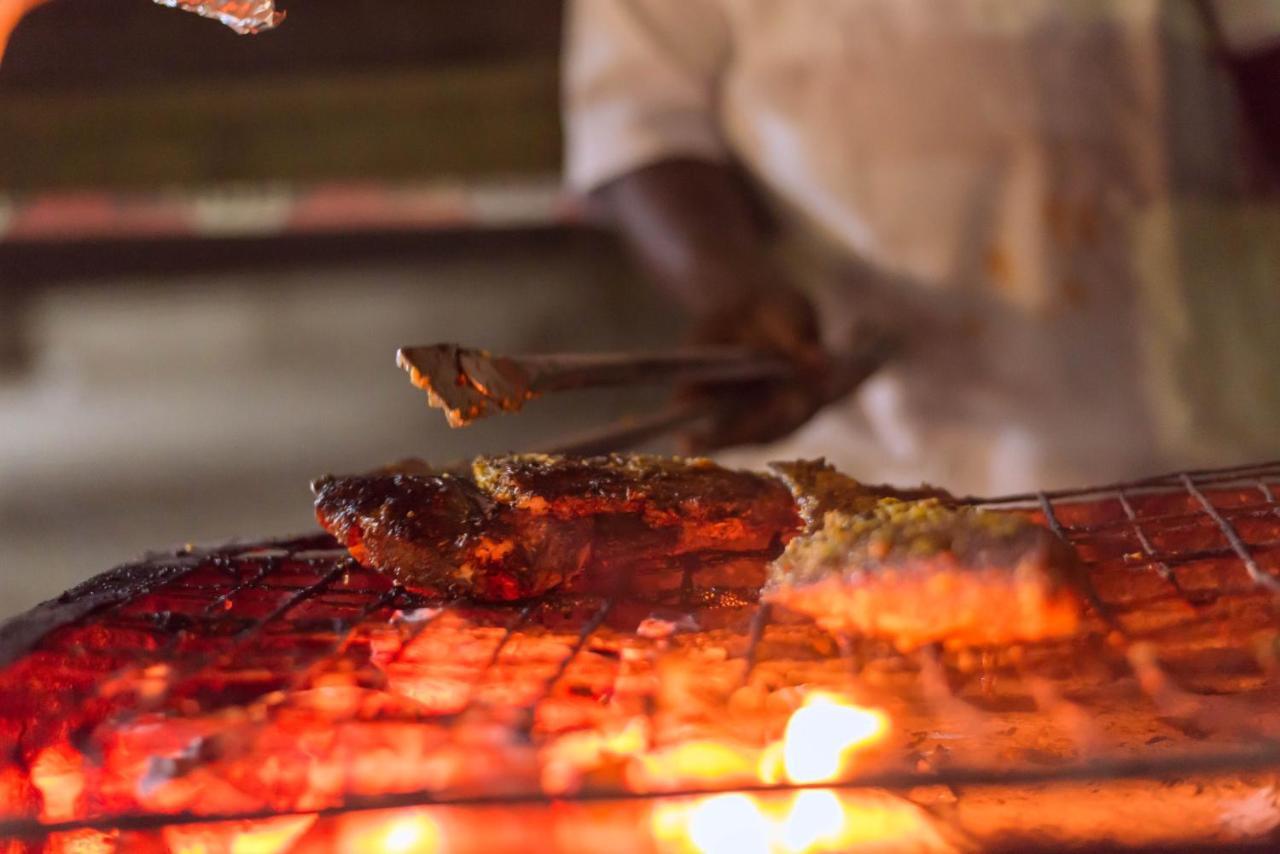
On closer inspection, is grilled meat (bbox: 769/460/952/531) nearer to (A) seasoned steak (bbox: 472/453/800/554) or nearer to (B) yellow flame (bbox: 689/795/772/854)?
(A) seasoned steak (bbox: 472/453/800/554)

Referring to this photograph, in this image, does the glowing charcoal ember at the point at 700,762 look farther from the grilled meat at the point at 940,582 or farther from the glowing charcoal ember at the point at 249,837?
the glowing charcoal ember at the point at 249,837

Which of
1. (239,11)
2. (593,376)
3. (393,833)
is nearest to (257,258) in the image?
A: (593,376)

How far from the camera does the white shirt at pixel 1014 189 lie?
3.29 meters

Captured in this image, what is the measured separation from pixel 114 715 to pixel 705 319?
2175mm

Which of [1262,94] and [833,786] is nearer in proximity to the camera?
[833,786]

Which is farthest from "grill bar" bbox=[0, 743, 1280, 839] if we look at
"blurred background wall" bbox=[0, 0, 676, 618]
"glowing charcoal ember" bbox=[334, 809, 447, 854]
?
"blurred background wall" bbox=[0, 0, 676, 618]

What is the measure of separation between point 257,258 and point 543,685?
428 centimetres

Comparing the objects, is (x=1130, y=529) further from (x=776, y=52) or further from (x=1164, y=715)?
(x=776, y=52)

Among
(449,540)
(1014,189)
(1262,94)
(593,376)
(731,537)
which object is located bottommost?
(449,540)

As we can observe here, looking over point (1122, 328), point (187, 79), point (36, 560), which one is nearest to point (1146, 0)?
point (1122, 328)

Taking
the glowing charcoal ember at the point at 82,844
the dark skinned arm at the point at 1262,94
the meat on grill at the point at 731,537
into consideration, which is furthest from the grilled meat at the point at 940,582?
the dark skinned arm at the point at 1262,94

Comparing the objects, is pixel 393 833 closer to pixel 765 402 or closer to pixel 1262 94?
pixel 765 402

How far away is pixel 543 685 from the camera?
1195 mm

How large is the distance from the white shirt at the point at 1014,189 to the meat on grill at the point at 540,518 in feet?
6.57
